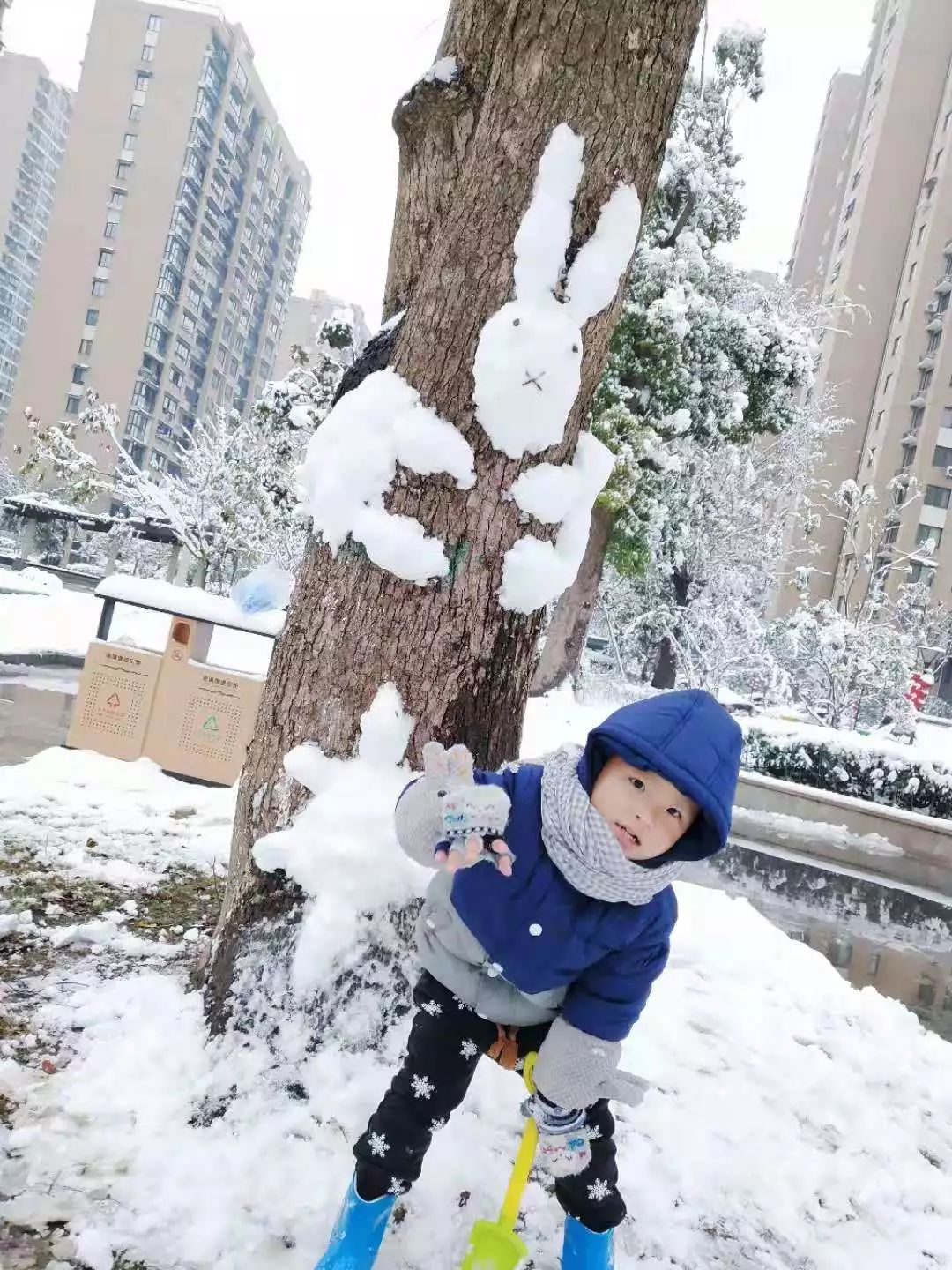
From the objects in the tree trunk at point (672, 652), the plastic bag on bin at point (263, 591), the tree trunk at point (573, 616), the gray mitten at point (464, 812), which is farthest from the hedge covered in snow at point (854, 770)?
the gray mitten at point (464, 812)

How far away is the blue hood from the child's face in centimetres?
3

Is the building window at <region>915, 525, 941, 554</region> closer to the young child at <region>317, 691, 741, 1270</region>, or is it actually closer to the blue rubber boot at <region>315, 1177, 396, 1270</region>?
the young child at <region>317, 691, 741, 1270</region>

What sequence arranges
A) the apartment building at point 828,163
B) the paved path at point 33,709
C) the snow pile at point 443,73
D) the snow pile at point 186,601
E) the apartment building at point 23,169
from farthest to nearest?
the apartment building at point 23,169
the apartment building at point 828,163
the paved path at point 33,709
the snow pile at point 186,601
the snow pile at point 443,73

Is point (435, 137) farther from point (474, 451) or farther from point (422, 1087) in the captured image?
point (422, 1087)

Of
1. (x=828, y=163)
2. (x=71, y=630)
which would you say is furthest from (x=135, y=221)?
(x=71, y=630)

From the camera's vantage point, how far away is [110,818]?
3.72 meters

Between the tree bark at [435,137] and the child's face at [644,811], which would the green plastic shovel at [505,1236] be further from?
the tree bark at [435,137]

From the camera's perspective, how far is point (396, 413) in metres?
2.11

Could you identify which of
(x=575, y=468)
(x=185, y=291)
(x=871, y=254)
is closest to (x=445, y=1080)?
(x=575, y=468)

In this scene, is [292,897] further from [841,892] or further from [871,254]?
[871,254]

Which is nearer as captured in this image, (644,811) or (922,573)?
(644,811)

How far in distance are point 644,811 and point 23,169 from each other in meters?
83.8

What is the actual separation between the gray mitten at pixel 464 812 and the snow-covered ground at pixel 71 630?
6.67 metres

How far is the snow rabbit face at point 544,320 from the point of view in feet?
A: 6.78
